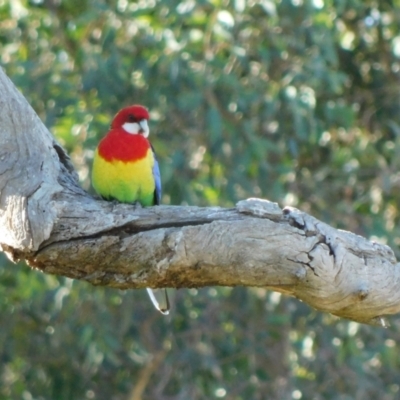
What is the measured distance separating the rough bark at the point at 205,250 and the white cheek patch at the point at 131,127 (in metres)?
1.48

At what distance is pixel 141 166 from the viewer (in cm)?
446

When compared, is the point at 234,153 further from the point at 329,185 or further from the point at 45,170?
the point at 45,170

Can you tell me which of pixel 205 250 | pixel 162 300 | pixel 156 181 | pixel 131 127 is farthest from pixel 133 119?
pixel 205 250

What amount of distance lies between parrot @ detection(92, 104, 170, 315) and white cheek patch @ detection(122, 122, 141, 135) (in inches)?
1.1

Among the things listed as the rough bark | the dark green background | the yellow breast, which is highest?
the rough bark

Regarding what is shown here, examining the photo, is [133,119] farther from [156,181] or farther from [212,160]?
[212,160]

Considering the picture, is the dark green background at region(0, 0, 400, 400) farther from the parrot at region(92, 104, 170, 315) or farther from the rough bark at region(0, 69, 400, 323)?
the rough bark at region(0, 69, 400, 323)

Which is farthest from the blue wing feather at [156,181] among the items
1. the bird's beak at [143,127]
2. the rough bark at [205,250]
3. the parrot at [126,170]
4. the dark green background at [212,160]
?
the rough bark at [205,250]

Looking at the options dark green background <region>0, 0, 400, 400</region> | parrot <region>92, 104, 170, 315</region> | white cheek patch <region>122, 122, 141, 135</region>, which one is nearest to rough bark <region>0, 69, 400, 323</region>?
parrot <region>92, 104, 170, 315</region>

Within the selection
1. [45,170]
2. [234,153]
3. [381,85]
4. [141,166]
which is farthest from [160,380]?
[45,170]

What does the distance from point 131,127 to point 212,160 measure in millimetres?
1083

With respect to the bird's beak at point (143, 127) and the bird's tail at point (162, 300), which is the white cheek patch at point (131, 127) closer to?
the bird's beak at point (143, 127)

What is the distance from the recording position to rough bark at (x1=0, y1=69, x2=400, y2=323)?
3.02 meters

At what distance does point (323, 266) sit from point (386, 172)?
115 inches
